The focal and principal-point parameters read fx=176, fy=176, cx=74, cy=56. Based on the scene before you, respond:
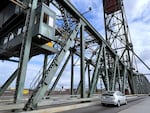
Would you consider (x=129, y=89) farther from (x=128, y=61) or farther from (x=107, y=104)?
(x=107, y=104)

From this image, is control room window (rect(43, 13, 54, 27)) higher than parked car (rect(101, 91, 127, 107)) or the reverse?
higher

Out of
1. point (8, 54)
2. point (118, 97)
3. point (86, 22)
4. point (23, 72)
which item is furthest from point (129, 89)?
point (23, 72)

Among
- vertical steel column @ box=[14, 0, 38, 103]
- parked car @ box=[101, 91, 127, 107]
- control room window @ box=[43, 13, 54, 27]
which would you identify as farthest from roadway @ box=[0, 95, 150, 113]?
control room window @ box=[43, 13, 54, 27]

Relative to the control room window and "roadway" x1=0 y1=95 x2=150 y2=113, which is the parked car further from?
the control room window

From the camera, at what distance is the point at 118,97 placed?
64.8 ft

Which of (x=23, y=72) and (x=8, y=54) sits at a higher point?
(x=8, y=54)

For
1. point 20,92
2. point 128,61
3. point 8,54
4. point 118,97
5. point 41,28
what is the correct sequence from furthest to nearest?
1. point 128,61
2. point 118,97
3. point 8,54
4. point 41,28
5. point 20,92

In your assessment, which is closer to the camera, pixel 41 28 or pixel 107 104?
pixel 41 28

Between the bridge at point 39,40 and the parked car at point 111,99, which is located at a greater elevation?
the bridge at point 39,40

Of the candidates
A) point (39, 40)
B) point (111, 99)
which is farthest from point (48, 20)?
point (111, 99)

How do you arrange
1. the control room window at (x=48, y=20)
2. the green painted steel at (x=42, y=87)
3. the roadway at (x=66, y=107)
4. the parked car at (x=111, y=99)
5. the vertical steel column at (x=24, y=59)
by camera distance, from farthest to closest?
1. the parked car at (x=111, y=99)
2. the control room window at (x=48, y=20)
3. the vertical steel column at (x=24, y=59)
4. the green painted steel at (x=42, y=87)
5. the roadway at (x=66, y=107)

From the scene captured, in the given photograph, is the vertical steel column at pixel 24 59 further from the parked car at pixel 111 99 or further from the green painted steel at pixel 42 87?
the parked car at pixel 111 99

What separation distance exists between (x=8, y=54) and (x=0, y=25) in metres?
3.13

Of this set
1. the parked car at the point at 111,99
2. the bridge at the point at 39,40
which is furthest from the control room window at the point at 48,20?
the parked car at the point at 111,99
